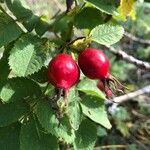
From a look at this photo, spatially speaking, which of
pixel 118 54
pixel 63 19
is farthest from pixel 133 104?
pixel 63 19

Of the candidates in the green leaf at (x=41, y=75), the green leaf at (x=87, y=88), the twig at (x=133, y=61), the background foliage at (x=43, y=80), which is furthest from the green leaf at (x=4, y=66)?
the twig at (x=133, y=61)

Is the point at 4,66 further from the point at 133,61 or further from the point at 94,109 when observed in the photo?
the point at 133,61

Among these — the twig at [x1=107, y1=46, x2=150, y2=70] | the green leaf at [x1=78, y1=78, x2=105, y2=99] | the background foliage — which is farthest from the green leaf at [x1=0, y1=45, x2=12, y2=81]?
the twig at [x1=107, y1=46, x2=150, y2=70]

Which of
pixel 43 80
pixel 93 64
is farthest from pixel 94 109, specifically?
pixel 93 64

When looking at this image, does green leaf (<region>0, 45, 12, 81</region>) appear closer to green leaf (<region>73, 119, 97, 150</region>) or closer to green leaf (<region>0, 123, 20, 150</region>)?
green leaf (<region>0, 123, 20, 150</region>)

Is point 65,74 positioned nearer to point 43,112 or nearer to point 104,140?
point 43,112
